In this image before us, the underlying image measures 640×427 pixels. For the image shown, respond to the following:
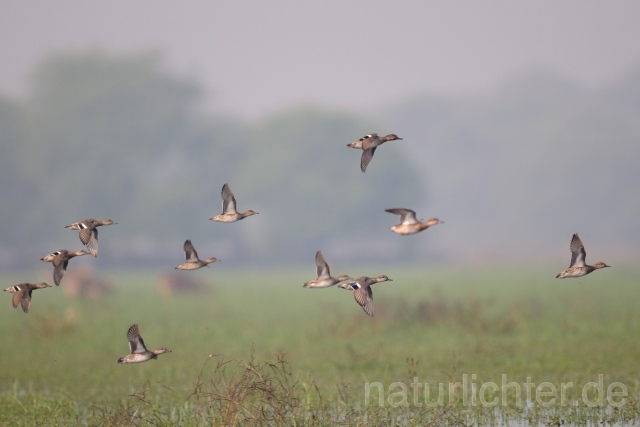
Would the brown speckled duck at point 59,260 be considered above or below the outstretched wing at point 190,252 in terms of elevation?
below

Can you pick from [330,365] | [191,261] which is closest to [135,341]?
[191,261]

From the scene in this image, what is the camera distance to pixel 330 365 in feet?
65.8

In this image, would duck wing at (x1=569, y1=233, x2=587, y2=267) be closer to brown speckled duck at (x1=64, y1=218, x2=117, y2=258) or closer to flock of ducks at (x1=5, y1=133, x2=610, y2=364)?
flock of ducks at (x1=5, y1=133, x2=610, y2=364)

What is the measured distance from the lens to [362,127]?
4402 inches

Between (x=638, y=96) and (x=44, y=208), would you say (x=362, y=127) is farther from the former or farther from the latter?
(x=638, y=96)

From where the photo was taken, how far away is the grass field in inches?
559

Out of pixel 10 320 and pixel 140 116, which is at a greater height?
pixel 140 116

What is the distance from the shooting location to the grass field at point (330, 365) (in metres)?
14.2

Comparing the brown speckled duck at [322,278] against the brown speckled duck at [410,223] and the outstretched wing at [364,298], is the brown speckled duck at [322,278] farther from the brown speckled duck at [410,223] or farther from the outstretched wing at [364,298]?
the brown speckled duck at [410,223]

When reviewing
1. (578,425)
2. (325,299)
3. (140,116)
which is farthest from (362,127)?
(578,425)

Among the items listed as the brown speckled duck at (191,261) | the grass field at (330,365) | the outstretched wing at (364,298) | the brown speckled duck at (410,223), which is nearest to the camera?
the outstretched wing at (364,298)

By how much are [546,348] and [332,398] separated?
7.73 m

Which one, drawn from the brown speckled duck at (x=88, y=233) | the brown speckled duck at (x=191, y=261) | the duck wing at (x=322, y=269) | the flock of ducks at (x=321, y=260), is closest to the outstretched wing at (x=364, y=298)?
the flock of ducks at (x=321, y=260)

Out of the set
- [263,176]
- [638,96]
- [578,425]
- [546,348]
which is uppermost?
[638,96]
